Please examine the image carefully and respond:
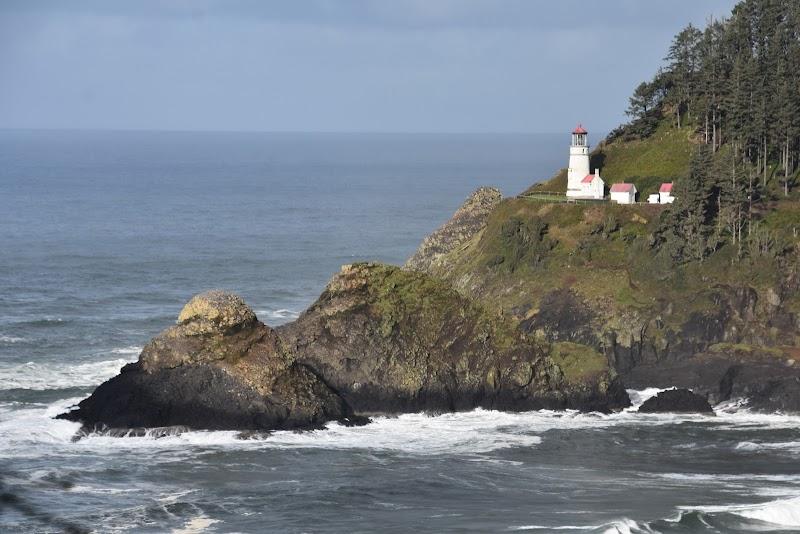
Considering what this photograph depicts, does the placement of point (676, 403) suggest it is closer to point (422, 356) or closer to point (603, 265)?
point (422, 356)

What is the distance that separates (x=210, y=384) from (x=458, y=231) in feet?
138

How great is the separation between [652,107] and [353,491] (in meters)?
69.3

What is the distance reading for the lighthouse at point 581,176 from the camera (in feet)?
349

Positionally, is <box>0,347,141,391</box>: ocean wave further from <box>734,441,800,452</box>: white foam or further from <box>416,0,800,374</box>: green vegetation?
<box>734,441,800,452</box>: white foam

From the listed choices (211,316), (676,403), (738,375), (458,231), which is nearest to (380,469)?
(211,316)

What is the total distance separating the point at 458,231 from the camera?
11094 centimetres

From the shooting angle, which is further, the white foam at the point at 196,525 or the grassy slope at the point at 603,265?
the grassy slope at the point at 603,265

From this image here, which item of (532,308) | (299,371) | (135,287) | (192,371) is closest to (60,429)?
(192,371)

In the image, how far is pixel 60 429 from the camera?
235 feet

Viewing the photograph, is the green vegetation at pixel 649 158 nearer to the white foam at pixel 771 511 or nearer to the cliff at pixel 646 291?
the cliff at pixel 646 291

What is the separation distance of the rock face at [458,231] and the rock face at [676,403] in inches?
1250

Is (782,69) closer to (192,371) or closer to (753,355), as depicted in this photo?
(753,355)

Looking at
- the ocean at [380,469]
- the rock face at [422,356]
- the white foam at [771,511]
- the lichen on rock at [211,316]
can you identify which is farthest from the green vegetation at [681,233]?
the white foam at [771,511]

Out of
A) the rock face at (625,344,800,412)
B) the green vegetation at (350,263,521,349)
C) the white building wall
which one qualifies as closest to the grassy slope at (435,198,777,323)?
the white building wall
